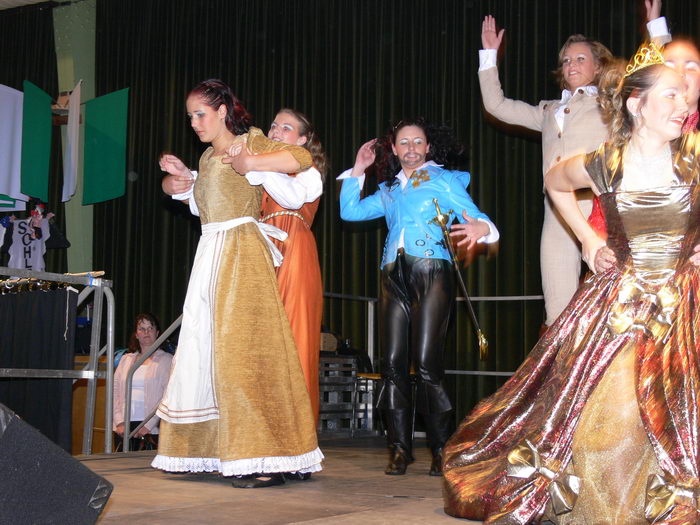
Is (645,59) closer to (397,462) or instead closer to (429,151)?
(429,151)

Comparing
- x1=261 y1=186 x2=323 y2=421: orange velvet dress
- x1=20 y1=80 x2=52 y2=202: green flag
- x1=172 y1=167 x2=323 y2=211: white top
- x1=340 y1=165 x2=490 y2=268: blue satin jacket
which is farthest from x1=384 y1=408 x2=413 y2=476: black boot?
x1=20 y1=80 x2=52 y2=202: green flag

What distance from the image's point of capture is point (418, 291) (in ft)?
11.9

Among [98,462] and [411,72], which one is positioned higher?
[411,72]

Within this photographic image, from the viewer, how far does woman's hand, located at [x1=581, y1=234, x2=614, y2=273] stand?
2.45 metres

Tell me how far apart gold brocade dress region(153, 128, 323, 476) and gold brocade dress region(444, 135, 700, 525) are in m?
0.79

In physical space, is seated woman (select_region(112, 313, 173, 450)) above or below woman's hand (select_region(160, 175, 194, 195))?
below

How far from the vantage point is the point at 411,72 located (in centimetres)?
738

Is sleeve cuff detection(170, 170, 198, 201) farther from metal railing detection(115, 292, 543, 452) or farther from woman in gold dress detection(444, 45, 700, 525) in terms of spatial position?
metal railing detection(115, 292, 543, 452)

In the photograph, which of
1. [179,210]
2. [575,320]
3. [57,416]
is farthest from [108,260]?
[575,320]

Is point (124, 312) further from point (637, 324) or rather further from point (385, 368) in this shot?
point (637, 324)

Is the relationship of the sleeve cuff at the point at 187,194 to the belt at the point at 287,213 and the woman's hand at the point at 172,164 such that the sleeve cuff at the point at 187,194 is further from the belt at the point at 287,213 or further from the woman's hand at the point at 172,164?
the belt at the point at 287,213

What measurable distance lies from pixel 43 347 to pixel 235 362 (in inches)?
76.2

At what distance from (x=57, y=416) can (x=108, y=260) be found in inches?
189

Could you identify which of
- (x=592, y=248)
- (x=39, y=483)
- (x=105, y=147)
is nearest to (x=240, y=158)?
(x=592, y=248)
